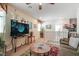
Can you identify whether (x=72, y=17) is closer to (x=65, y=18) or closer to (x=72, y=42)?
(x=65, y=18)

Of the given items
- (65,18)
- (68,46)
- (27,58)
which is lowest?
(27,58)

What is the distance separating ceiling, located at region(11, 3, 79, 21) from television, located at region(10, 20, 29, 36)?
261 mm

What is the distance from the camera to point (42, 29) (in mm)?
2293

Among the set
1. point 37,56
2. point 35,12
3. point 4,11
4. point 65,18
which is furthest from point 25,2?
point 37,56

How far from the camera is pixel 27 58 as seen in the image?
235 centimetres

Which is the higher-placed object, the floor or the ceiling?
the ceiling

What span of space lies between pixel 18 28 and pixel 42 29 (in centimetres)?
44

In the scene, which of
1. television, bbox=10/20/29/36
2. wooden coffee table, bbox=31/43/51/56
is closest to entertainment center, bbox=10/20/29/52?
television, bbox=10/20/29/36

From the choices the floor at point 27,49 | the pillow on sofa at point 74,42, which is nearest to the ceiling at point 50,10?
the pillow on sofa at point 74,42

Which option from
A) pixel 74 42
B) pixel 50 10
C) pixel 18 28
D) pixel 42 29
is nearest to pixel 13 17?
pixel 18 28

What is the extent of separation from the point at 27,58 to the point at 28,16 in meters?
Answer: 0.79

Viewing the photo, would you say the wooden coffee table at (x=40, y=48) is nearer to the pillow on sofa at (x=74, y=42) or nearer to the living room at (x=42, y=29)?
the living room at (x=42, y=29)

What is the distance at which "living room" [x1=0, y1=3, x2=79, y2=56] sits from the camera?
7.34 feet

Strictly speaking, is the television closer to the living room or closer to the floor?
the living room
